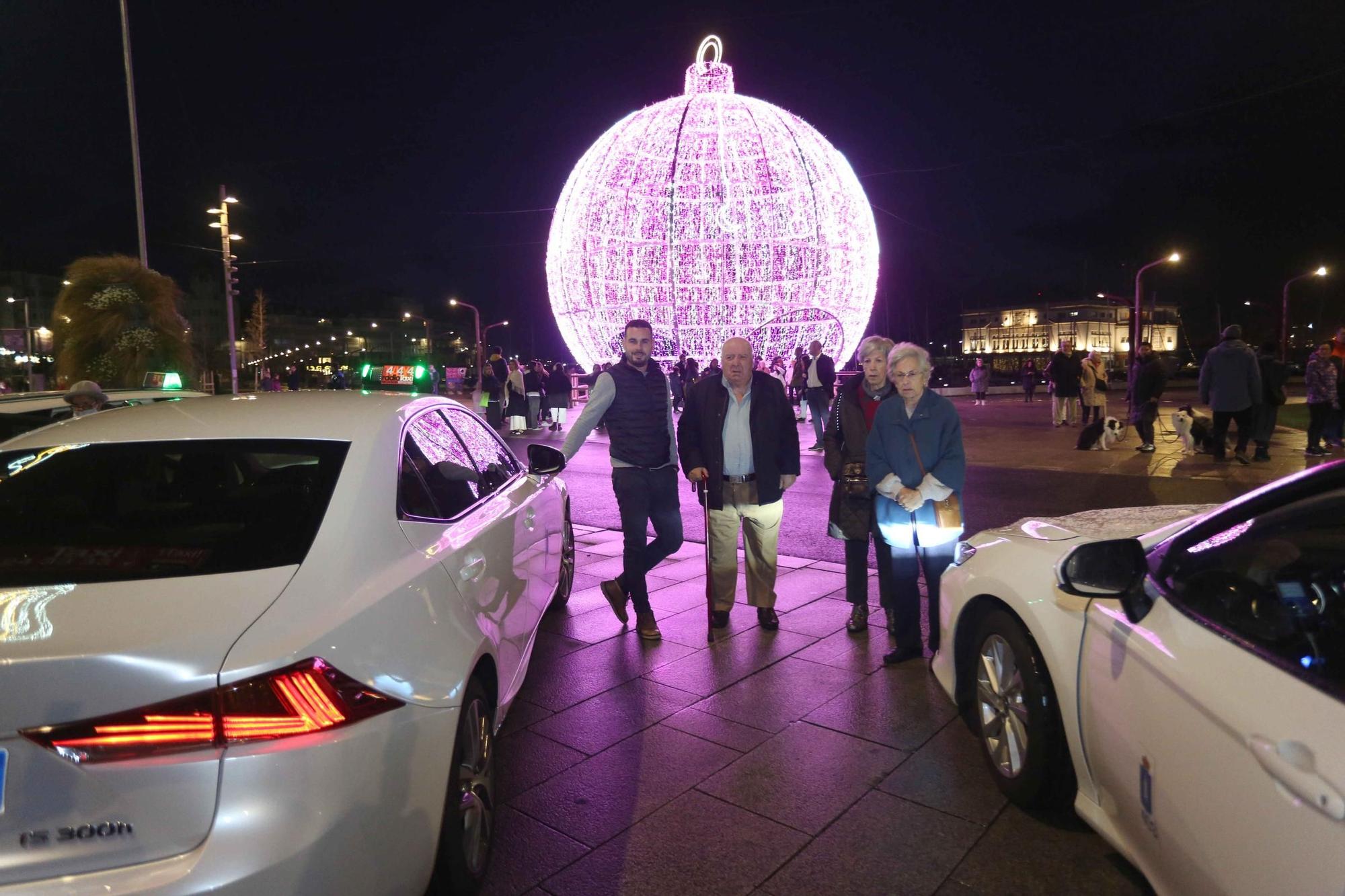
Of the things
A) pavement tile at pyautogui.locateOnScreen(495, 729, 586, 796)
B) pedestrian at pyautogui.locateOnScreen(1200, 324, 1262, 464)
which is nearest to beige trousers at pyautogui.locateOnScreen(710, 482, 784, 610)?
pavement tile at pyautogui.locateOnScreen(495, 729, 586, 796)

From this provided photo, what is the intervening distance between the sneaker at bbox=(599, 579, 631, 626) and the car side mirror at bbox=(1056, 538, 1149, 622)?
302cm

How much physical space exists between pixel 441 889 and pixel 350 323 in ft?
438

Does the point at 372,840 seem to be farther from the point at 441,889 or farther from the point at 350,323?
the point at 350,323

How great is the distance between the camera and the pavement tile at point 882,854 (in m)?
2.67

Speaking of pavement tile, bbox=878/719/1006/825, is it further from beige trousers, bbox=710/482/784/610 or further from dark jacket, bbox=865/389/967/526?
beige trousers, bbox=710/482/784/610

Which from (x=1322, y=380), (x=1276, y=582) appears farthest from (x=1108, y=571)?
(x=1322, y=380)

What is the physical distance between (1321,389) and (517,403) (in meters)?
14.2

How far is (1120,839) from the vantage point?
2.44m

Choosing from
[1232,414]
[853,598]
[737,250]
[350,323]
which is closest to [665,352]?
[737,250]

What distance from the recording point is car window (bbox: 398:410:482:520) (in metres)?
2.89

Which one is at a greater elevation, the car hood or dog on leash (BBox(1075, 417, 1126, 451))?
the car hood

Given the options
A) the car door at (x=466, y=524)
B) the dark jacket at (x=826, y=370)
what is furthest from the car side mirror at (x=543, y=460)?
the dark jacket at (x=826, y=370)

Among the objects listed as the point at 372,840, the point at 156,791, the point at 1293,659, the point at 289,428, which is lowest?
the point at 372,840

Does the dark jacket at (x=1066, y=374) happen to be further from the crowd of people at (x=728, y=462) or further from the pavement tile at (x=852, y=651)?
the pavement tile at (x=852, y=651)
